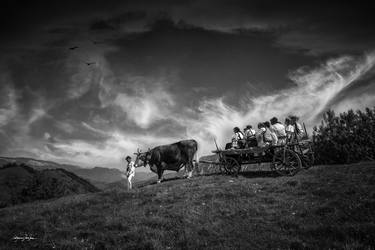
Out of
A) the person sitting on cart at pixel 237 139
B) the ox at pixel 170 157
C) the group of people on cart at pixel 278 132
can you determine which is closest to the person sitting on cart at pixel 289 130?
the group of people on cart at pixel 278 132

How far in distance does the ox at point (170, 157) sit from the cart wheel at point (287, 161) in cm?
867

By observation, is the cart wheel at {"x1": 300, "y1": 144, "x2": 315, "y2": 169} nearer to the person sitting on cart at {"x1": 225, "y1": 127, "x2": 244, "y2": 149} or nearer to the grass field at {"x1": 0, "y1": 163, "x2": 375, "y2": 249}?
the grass field at {"x1": 0, "y1": 163, "x2": 375, "y2": 249}

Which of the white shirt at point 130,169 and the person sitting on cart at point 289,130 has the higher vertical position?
the person sitting on cart at point 289,130

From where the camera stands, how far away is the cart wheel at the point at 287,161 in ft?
48.8

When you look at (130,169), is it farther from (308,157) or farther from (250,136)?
(308,157)

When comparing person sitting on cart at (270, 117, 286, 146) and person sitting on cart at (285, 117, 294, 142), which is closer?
person sitting on cart at (285, 117, 294, 142)

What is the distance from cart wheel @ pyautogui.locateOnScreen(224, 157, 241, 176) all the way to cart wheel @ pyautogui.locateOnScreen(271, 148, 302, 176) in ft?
9.56

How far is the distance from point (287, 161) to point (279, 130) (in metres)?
1.98

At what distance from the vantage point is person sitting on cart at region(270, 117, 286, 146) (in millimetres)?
15956

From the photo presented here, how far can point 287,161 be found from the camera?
15.2 m

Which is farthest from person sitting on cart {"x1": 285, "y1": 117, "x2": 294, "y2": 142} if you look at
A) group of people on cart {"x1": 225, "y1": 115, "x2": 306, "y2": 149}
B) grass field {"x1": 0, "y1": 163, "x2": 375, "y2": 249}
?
grass field {"x1": 0, "y1": 163, "x2": 375, "y2": 249}

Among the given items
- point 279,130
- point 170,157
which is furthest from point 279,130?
point 170,157

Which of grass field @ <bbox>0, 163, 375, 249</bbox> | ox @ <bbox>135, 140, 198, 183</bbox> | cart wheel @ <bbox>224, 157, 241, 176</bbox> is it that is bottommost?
grass field @ <bbox>0, 163, 375, 249</bbox>

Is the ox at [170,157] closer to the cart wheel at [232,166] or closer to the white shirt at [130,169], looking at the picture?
the white shirt at [130,169]
